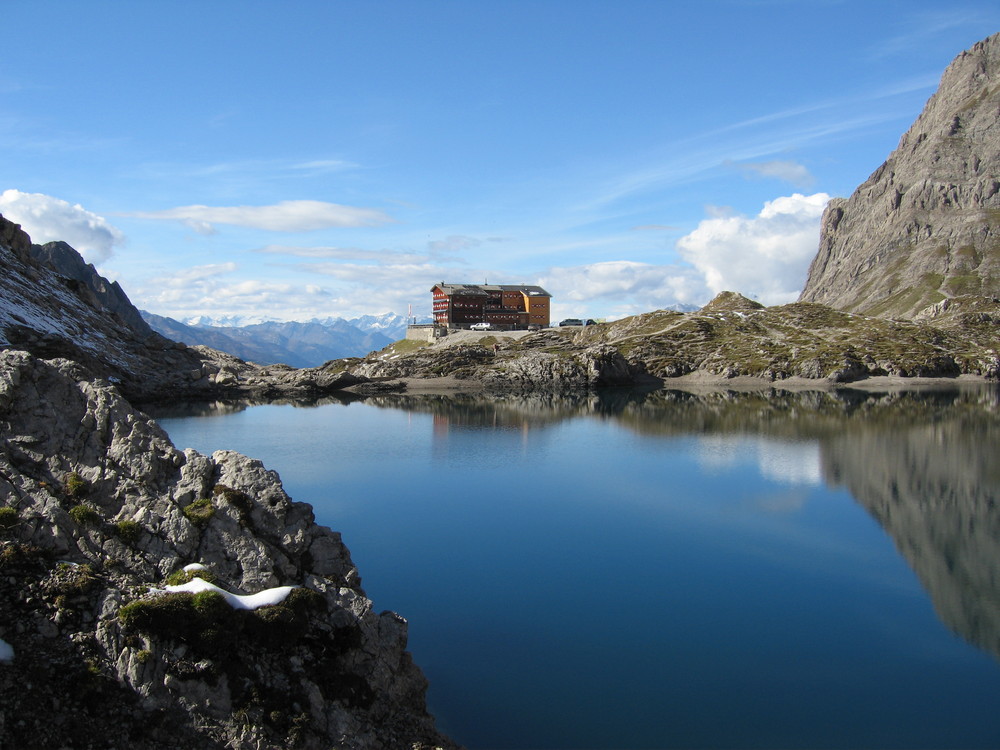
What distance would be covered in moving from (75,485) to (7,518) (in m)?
2.98

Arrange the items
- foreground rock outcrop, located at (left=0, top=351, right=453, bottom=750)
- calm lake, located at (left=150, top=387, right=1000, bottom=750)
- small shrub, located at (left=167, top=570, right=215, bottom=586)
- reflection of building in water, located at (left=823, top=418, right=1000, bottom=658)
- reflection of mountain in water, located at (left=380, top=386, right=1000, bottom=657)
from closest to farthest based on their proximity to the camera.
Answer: foreground rock outcrop, located at (left=0, top=351, right=453, bottom=750) → small shrub, located at (left=167, top=570, right=215, bottom=586) → calm lake, located at (left=150, top=387, right=1000, bottom=750) → reflection of building in water, located at (left=823, top=418, right=1000, bottom=658) → reflection of mountain in water, located at (left=380, top=386, right=1000, bottom=657)

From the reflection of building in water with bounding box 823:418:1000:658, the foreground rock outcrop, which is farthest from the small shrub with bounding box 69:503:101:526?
the reflection of building in water with bounding box 823:418:1000:658

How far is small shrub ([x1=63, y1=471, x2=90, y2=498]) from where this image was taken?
23.0m

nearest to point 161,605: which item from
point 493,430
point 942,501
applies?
point 942,501

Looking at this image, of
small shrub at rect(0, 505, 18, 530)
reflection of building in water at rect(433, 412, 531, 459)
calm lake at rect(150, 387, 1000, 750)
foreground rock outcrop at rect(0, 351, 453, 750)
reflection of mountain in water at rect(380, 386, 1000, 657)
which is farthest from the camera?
reflection of building in water at rect(433, 412, 531, 459)

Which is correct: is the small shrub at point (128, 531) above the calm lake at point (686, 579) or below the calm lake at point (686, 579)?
above

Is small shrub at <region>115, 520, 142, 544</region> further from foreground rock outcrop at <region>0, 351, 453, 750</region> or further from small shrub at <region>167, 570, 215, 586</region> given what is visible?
small shrub at <region>167, 570, 215, 586</region>

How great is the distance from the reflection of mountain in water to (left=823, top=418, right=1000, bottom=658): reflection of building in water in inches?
3.7

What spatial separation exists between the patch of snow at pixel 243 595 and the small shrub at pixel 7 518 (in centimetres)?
483

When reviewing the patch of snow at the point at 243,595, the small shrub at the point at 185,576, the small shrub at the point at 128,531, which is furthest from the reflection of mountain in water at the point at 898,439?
the small shrub at the point at 128,531

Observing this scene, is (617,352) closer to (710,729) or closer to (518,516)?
(518,516)

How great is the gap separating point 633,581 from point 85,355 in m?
119

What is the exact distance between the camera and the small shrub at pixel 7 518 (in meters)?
20.1

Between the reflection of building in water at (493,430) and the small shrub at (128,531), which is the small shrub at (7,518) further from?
the reflection of building in water at (493,430)
